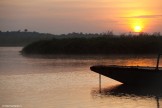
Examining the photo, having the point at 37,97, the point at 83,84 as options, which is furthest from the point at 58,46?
the point at 37,97

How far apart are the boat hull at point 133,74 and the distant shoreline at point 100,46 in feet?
92.0

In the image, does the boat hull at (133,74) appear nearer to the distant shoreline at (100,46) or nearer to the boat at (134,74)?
the boat at (134,74)

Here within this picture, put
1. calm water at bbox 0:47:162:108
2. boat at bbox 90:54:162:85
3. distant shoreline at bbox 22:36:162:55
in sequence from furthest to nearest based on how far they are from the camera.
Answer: distant shoreline at bbox 22:36:162:55 → boat at bbox 90:54:162:85 → calm water at bbox 0:47:162:108

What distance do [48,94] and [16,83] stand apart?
183 inches

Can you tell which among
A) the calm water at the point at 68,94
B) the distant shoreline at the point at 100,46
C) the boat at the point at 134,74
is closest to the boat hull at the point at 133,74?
the boat at the point at 134,74

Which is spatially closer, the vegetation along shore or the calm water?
the calm water

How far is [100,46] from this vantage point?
52.4m

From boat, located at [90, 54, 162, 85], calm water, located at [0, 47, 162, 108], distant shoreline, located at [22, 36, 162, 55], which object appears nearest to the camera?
calm water, located at [0, 47, 162, 108]

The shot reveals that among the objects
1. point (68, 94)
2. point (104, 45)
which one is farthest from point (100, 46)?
point (68, 94)

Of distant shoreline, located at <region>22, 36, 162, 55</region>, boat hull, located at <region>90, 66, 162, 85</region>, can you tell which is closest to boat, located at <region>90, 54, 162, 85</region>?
boat hull, located at <region>90, 66, 162, 85</region>

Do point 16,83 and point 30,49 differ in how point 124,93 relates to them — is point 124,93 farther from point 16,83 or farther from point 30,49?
point 30,49

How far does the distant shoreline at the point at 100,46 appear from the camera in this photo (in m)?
50.8

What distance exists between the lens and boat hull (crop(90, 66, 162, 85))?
2035 cm

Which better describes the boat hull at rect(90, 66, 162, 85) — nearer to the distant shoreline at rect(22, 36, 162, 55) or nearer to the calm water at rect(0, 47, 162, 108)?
the calm water at rect(0, 47, 162, 108)
